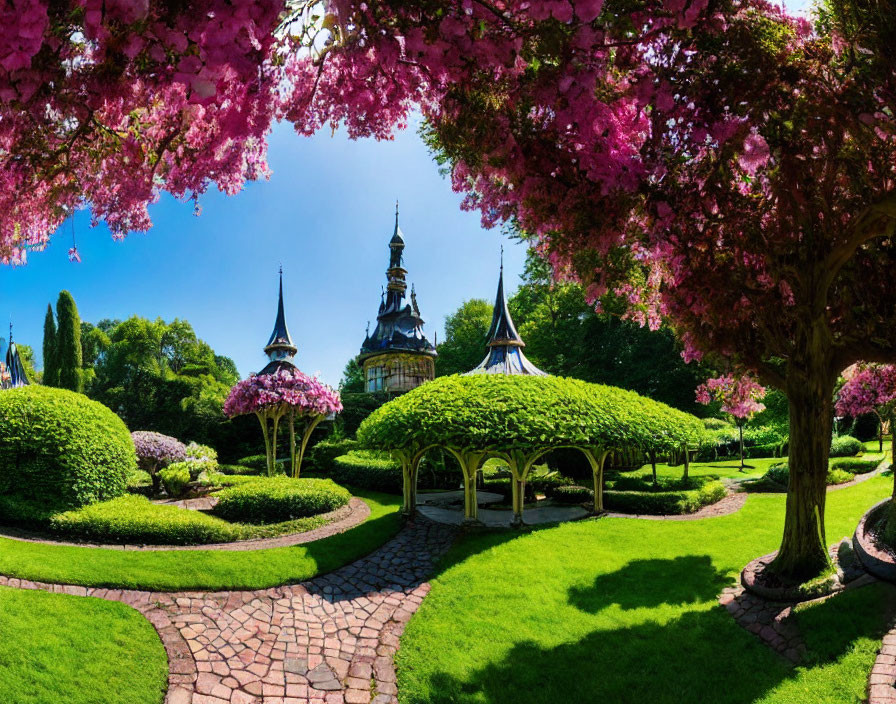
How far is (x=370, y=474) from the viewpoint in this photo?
1745cm

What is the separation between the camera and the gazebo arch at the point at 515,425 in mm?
9625

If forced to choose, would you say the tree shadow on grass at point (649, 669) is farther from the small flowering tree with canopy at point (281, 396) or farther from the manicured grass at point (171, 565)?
the small flowering tree with canopy at point (281, 396)

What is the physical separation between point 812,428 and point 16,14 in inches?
298

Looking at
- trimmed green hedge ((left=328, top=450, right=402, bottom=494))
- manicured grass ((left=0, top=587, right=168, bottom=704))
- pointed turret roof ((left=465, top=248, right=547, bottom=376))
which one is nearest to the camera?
manicured grass ((left=0, top=587, right=168, bottom=704))

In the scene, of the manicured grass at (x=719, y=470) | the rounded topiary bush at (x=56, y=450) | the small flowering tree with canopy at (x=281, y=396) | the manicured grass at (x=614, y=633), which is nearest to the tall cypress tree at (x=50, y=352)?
the small flowering tree with canopy at (x=281, y=396)

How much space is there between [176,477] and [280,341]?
353 inches

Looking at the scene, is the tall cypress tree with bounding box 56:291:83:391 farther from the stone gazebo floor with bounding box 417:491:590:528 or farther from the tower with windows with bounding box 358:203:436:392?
the stone gazebo floor with bounding box 417:491:590:528

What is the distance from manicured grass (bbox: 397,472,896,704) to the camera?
454 centimetres

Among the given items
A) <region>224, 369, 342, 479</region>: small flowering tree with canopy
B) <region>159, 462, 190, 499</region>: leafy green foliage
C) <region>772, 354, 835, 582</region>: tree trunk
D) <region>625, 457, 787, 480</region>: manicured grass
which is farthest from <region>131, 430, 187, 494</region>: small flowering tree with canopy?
<region>625, 457, 787, 480</region>: manicured grass

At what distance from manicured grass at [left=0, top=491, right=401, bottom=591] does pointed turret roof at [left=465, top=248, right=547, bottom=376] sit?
817 centimetres

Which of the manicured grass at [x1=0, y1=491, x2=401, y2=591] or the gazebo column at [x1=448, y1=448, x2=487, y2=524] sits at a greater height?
the gazebo column at [x1=448, y1=448, x2=487, y2=524]

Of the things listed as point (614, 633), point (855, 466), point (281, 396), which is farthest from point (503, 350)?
point (855, 466)

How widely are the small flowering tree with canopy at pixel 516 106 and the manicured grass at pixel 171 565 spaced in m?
5.47

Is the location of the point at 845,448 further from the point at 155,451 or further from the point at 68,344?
the point at 68,344
